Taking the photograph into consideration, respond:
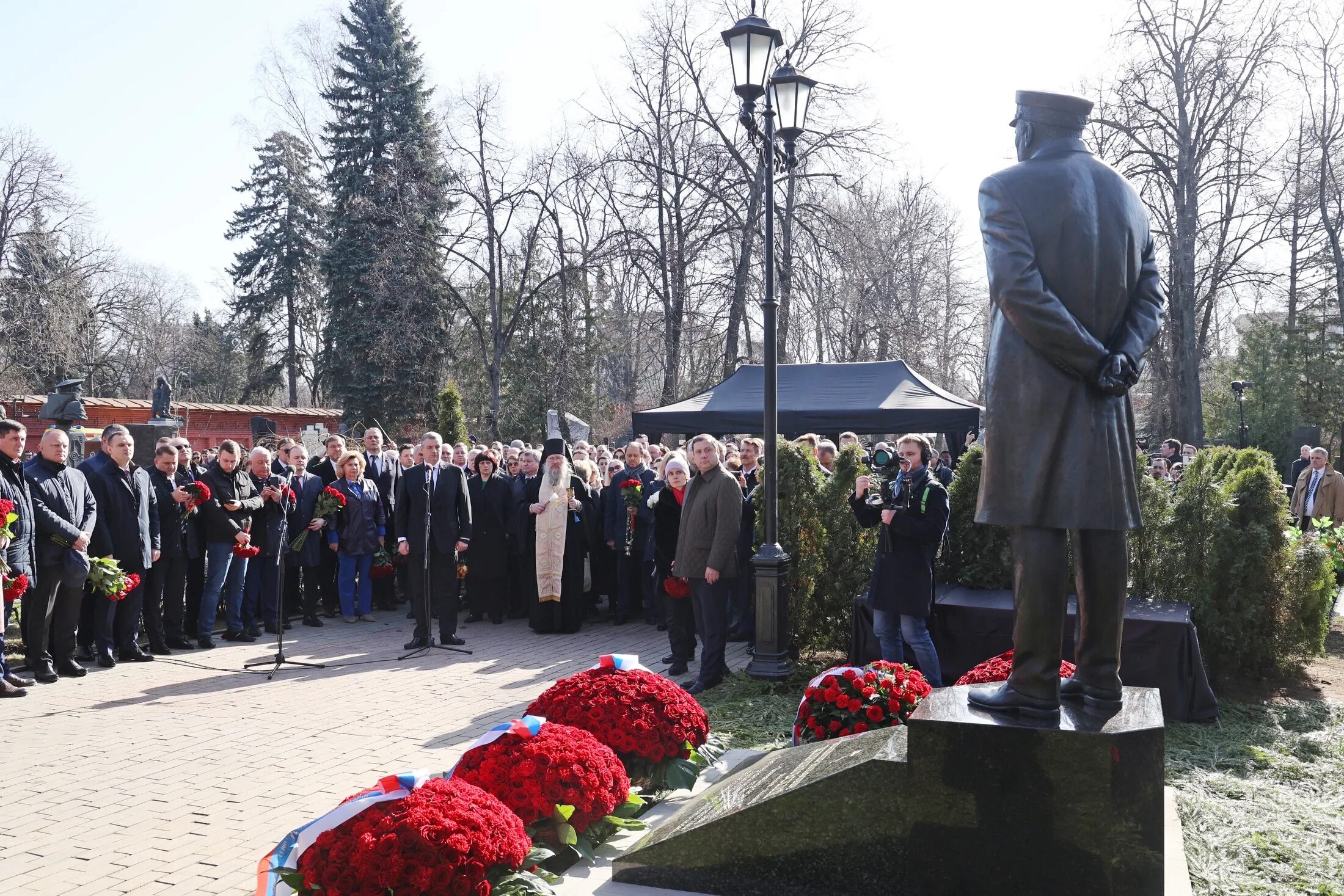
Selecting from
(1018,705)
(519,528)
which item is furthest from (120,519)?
(1018,705)

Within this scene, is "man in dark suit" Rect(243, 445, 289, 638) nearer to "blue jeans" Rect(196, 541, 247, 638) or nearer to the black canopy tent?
"blue jeans" Rect(196, 541, 247, 638)

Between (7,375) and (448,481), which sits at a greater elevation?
(7,375)

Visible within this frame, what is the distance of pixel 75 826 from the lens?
16.2 feet

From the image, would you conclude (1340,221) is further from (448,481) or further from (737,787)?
(737,787)

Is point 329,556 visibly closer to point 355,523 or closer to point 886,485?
point 355,523

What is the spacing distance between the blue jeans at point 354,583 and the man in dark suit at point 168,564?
72.6 inches

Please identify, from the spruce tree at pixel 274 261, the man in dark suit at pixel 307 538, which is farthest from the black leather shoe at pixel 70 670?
the spruce tree at pixel 274 261

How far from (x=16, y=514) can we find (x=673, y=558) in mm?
5227

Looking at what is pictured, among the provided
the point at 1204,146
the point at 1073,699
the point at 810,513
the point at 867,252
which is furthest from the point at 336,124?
the point at 1073,699

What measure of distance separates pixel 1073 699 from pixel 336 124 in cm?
3416

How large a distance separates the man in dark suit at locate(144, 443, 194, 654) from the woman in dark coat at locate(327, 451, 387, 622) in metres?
1.77

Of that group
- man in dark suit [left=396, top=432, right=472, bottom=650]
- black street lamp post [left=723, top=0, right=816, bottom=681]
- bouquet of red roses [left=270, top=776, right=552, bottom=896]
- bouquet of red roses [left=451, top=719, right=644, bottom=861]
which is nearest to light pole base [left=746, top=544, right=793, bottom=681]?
black street lamp post [left=723, top=0, right=816, bottom=681]

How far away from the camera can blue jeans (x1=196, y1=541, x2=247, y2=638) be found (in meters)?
9.98

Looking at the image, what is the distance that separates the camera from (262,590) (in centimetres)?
1095
